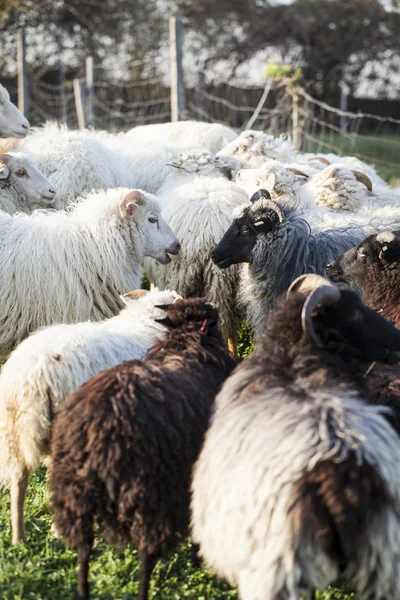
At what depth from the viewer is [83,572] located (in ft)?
9.32

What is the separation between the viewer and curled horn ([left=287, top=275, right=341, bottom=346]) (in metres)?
2.85

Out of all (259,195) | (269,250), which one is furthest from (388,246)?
(259,195)

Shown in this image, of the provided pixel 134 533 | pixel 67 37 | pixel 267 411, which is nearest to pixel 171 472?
pixel 134 533

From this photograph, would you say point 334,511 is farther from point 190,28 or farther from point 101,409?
point 190,28

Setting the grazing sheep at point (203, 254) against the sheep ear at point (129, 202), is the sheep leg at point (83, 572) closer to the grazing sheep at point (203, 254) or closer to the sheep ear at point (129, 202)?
the sheep ear at point (129, 202)

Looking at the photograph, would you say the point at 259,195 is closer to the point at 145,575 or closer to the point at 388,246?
the point at 388,246

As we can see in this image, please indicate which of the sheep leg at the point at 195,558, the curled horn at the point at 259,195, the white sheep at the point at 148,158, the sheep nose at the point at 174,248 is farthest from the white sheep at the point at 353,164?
the sheep leg at the point at 195,558

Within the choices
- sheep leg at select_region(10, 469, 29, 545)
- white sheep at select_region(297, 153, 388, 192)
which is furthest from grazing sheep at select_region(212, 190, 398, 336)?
white sheep at select_region(297, 153, 388, 192)

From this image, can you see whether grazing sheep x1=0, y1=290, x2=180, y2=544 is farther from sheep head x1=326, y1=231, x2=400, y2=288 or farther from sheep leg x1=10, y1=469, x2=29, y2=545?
sheep head x1=326, y1=231, x2=400, y2=288

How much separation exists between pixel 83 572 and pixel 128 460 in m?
0.50

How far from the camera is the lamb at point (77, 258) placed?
4547 millimetres

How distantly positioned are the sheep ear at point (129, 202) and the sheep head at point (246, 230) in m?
0.57

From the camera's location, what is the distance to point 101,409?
2748mm

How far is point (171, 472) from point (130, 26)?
19876mm
